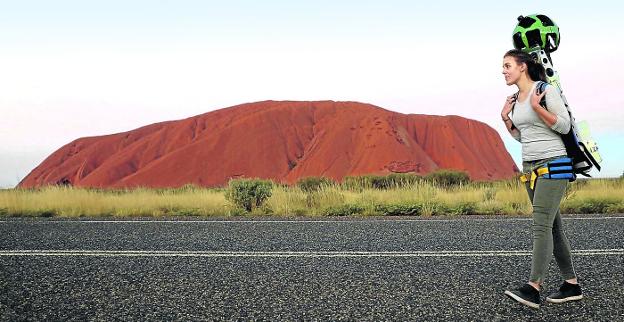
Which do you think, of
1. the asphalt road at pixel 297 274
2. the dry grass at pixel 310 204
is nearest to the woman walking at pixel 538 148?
the asphalt road at pixel 297 274

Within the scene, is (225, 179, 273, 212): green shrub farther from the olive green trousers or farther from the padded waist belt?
the padded waist belt

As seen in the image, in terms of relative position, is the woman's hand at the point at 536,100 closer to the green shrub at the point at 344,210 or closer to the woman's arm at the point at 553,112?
the woman's arm at the point at 553,112

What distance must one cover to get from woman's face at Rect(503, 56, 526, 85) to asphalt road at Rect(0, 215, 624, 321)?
1.74 metres

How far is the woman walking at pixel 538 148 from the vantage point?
4.47m

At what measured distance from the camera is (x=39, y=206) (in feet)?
55.8

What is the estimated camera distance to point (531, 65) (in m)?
4.67

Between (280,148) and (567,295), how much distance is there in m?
77.6

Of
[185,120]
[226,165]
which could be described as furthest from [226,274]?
[185,120]

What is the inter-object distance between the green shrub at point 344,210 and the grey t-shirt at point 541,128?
32.4 ft

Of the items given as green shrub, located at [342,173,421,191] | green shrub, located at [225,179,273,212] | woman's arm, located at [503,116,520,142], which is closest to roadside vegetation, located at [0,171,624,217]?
green shrub, located at [225,179,273,212]

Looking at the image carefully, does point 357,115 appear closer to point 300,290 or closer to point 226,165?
point 226,165

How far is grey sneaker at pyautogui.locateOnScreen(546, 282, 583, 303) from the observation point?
15.4 ft

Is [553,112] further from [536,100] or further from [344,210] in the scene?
[344,210]

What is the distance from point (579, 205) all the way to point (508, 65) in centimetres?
1146
